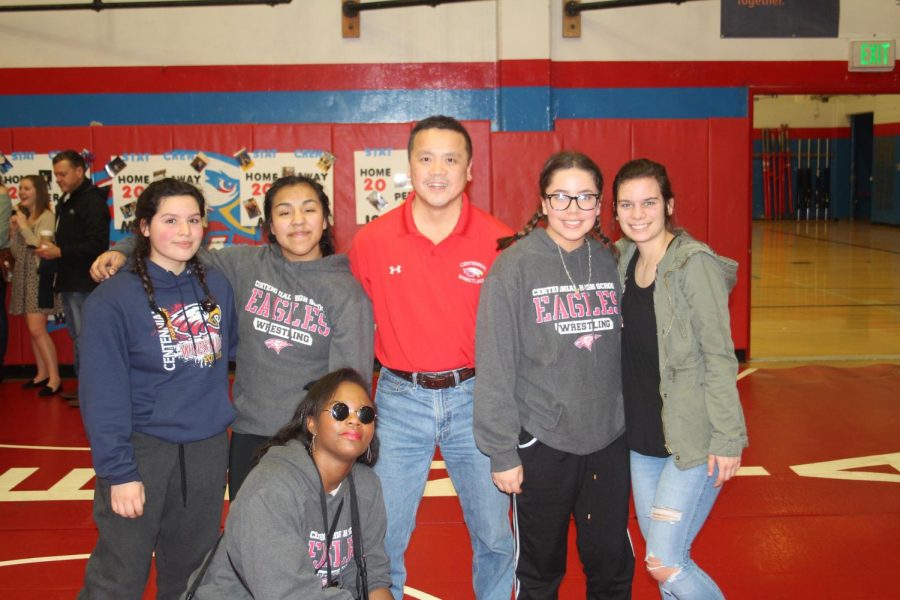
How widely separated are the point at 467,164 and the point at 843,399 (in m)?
5.73

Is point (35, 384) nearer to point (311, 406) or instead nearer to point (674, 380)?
point (311, 406)

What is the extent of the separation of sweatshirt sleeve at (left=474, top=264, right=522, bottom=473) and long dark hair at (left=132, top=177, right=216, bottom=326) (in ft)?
3.31

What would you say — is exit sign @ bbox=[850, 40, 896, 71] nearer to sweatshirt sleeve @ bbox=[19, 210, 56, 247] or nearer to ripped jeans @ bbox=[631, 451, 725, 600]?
ripped jeans @ bbox=[631, 451, 725, 600]

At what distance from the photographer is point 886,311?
1211 centimetres

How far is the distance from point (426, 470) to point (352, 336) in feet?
2.08

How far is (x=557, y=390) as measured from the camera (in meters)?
3.13

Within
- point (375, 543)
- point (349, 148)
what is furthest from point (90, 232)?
point (375, 543)

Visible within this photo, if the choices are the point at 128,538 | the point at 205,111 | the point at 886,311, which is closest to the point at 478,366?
the point at 128,538

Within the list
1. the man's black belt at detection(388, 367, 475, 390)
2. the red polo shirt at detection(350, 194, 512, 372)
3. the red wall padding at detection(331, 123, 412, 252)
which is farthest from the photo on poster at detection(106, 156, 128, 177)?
the man's black belt at detection(388, 367, 475, 390)

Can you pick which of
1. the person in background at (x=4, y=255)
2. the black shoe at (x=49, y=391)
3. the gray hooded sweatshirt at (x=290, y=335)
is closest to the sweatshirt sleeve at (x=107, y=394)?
the gray hooded sweatshirt at (x=290, y=335)

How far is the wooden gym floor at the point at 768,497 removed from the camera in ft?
14.2

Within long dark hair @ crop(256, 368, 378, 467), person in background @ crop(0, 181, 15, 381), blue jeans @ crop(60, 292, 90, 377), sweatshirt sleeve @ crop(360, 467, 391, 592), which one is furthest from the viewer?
person in background @ crop(0, 181, 15, 381)

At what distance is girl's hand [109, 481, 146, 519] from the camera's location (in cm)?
296

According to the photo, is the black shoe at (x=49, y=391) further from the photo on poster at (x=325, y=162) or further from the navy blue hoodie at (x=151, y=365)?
the navy blue hoodie at (x=151, y=365)
